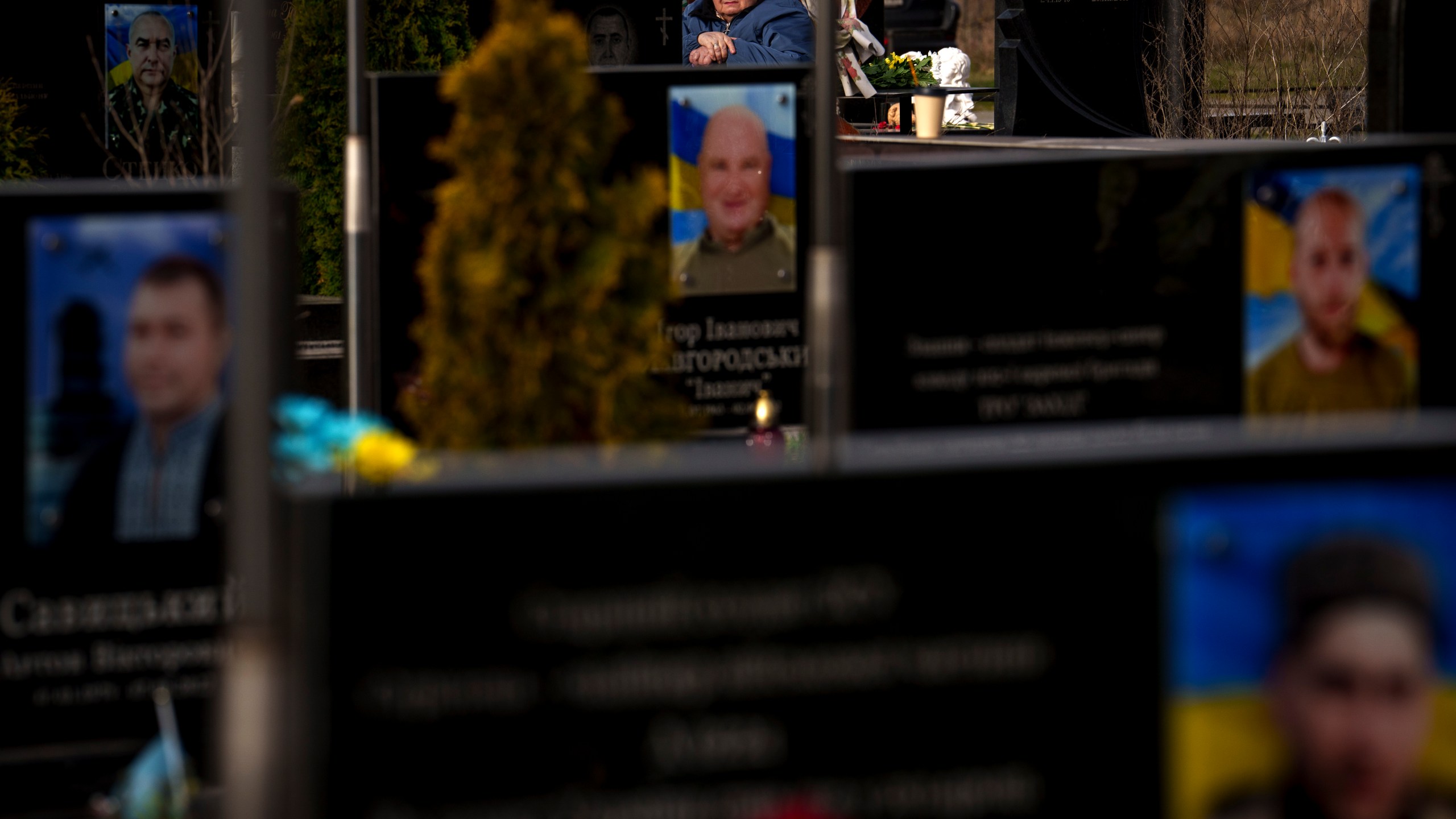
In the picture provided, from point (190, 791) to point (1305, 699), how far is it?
1.91 metres

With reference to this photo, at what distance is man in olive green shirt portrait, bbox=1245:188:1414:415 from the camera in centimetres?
521

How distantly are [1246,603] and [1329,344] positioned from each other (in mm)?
2721

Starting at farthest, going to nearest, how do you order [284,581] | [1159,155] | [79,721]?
1. [1159,155]
2. [79,721]
3. [284,581]

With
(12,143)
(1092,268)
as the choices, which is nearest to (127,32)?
(12,143)

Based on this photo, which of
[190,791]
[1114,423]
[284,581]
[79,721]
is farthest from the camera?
[1114,423]

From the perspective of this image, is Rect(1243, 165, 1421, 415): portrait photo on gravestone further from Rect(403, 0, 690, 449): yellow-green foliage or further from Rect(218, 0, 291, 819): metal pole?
Rect(218, 0, 291, 819): metal pole

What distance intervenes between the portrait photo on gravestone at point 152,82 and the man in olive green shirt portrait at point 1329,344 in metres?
9.15

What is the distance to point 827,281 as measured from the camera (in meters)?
3.17

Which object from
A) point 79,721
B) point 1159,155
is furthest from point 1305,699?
point 1159,155

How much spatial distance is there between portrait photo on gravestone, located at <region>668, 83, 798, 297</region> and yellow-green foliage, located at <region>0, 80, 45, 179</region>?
7368 mm

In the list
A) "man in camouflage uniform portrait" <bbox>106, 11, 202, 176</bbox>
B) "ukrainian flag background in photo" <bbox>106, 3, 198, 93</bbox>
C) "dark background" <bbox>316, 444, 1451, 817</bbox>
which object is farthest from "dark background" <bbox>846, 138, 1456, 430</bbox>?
"ukrainian flag background in photo" <bbox>106, 3, 198, 93</bbox>

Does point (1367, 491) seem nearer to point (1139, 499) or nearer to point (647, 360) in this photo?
point (1139, 499)

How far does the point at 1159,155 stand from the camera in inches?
214

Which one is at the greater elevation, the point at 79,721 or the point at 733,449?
the point at 733,449
